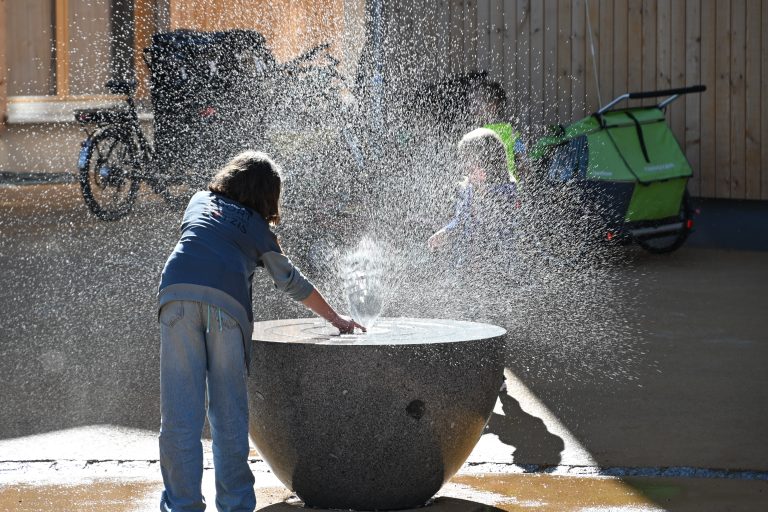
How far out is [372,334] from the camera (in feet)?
14.3

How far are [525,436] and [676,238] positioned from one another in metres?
5.42

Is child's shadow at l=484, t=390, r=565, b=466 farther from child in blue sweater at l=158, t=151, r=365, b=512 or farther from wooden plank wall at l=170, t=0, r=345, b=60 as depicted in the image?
wooden plank wall at l=170, t=0, r=345, b=60

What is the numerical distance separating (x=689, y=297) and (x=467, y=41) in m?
3.94

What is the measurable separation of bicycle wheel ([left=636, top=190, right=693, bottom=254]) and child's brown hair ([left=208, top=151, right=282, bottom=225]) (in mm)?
6471

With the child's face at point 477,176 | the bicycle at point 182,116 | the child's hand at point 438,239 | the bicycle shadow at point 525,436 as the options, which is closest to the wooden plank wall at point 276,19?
the bicycle at point 182,116

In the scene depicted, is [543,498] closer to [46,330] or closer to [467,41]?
[46,330]

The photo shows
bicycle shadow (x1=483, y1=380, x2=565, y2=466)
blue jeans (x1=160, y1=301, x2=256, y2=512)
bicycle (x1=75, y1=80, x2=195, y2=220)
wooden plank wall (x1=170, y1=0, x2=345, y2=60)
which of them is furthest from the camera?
wooden plank wall (x1=170, y1=0, x2=345, y2=60)

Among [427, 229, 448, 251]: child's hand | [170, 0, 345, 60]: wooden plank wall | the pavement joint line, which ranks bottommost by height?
the pavement joint line

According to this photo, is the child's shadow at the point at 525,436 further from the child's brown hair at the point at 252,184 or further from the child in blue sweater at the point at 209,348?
the child's brown hair at the point at 252,184

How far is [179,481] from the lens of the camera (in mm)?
3869

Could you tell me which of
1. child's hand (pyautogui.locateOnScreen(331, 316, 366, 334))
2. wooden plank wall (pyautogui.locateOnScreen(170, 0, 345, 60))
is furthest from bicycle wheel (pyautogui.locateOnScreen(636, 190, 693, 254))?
child's hand (pyautogui.locateOnScreen(331, 316, 366, 334))

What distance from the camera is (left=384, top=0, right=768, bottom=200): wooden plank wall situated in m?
11.2

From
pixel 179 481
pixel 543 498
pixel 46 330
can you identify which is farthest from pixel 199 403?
pixel 46 330

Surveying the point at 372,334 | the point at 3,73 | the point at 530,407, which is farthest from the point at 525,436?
the point at 3,73
